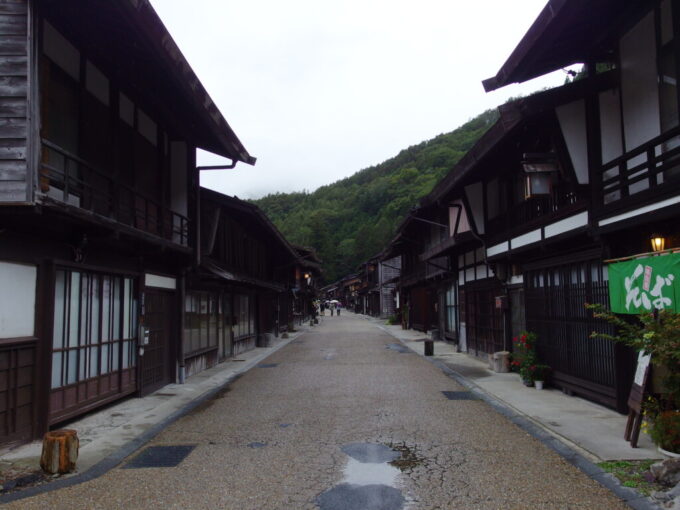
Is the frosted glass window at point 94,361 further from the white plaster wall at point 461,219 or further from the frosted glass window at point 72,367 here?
the white plaster wall at point 461,219

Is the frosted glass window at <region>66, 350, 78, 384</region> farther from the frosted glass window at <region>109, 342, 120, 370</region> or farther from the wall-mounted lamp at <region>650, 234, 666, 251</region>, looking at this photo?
the wall-mounted lamp at <region>650, 234, 666, 251</region>

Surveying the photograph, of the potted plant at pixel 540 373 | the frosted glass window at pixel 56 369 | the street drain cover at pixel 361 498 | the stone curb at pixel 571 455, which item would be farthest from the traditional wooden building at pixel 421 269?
the street drain cover at pixel 361 498

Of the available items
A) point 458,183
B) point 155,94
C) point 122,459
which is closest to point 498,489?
point 122,459

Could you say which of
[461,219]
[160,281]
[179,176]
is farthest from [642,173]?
[179,176]

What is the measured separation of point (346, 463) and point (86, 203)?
6191 mm

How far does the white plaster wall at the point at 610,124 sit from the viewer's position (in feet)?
31.6

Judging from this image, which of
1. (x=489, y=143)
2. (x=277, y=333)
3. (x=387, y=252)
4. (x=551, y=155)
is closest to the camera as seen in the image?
(x=551, y=155)

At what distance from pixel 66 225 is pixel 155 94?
477cm

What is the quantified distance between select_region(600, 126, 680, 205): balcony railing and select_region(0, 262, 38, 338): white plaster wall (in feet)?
30.8

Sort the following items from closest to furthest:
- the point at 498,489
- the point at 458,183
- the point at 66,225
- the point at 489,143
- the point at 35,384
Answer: the point at 498,489 < the point at 35,384 < the point at 66,225 < the point at 489,143 < the point at 458,183

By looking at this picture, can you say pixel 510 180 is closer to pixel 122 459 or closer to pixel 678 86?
pixel 678 86

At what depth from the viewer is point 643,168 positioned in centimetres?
841

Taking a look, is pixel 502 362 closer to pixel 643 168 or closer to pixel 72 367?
pixel 643 168

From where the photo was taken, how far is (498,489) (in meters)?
5.79
